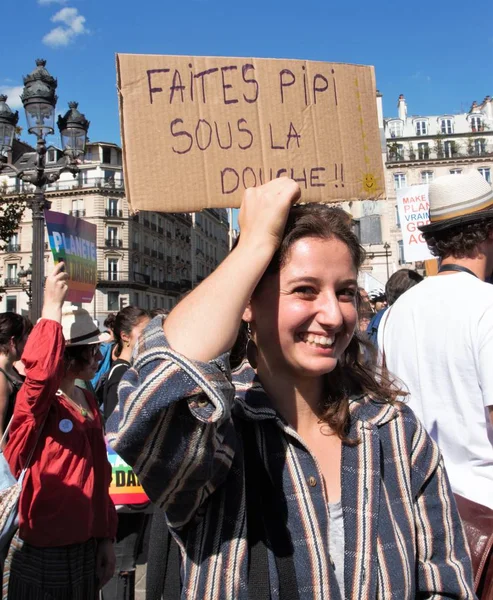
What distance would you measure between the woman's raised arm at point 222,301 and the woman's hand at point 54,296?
6.24 ft

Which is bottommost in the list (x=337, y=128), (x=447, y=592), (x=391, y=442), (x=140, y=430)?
(x=447, y=592)

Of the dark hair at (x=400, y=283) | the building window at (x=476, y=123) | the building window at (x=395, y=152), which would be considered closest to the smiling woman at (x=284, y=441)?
the dark hair at (x=400, y=283)

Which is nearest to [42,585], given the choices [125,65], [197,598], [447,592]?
[197,598]

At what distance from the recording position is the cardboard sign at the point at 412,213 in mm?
6234

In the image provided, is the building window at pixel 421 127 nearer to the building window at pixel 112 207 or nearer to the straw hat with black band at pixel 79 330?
the building window at pixel 112 207

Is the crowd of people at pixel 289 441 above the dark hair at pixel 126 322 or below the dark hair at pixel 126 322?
below

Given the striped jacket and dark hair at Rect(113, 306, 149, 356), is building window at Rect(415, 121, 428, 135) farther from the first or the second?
the striped jacket

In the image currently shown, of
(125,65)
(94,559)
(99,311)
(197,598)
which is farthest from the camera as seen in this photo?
(99,311)

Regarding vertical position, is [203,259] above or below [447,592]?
above

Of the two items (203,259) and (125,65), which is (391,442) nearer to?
(125,65)

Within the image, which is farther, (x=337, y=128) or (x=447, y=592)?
Result: (x=337, y=128)

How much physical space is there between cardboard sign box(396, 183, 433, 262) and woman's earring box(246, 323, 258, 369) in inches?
190

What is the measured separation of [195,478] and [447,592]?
0.72 metres

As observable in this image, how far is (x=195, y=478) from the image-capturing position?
120cm
